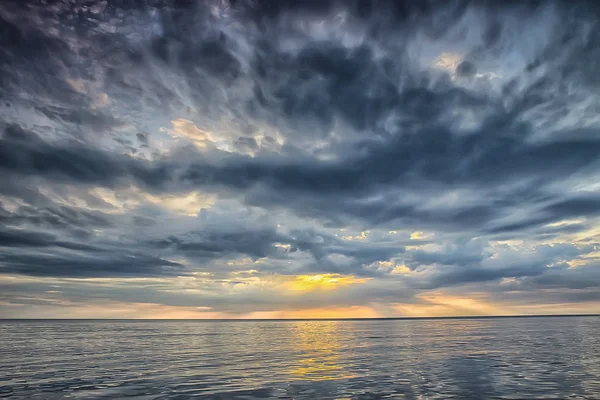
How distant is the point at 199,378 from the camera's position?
107 ft

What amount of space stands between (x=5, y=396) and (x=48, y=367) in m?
16.7

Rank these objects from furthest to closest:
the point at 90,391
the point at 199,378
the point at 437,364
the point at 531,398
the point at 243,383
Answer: the point at 437,364
the point at 199,378
the point at 243,383
the point at 90,391
the point at 531,398

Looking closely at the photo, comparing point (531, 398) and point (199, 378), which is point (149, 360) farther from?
point (531, 398)

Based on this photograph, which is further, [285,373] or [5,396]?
[285,373]

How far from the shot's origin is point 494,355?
47.7 meters

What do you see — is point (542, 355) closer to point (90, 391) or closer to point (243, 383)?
point (243, 383)

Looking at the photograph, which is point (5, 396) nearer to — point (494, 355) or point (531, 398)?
point (531, 398)

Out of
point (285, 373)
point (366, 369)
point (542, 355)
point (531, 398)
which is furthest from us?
point (542, 355)

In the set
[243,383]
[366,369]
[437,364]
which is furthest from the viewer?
[437,364]

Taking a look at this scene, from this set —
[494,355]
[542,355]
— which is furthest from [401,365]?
[542,355]

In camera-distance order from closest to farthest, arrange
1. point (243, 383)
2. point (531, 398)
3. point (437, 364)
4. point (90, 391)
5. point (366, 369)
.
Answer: point (531, 398) < point (90, 391) < point (243, 383) < point (366, 369) < point (437, 364)

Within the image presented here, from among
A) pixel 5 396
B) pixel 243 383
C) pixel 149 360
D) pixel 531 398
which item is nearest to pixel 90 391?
pixel 5 396

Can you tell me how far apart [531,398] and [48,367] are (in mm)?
41907

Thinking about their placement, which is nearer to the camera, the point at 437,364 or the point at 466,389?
the point at 466,389
